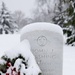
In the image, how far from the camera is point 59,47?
13.5ft

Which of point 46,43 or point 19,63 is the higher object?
point 46,43

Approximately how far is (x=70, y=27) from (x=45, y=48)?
1103 centimetres

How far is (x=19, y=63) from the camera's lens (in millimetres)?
3482

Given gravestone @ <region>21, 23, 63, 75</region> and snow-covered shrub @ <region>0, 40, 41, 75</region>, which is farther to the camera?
gravestone @ <region>21, 23, 63, 75</region>

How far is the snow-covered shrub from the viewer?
11.1 ft

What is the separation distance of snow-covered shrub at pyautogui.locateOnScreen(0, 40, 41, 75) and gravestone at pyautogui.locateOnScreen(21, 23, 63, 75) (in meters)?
0.33

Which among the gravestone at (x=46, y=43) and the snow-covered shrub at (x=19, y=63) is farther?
the gravestone at (x=46, y=43)

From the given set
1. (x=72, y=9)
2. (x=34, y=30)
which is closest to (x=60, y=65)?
(x=34, y=30)

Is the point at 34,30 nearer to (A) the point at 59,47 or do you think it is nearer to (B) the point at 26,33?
(B) the point at 26,33

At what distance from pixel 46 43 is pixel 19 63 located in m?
0.79

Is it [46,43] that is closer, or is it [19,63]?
[19,63]

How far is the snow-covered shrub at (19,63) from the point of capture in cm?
339

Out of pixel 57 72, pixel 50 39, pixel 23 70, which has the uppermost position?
pixel 50 39

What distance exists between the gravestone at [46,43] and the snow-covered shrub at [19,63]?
33 centimetres
